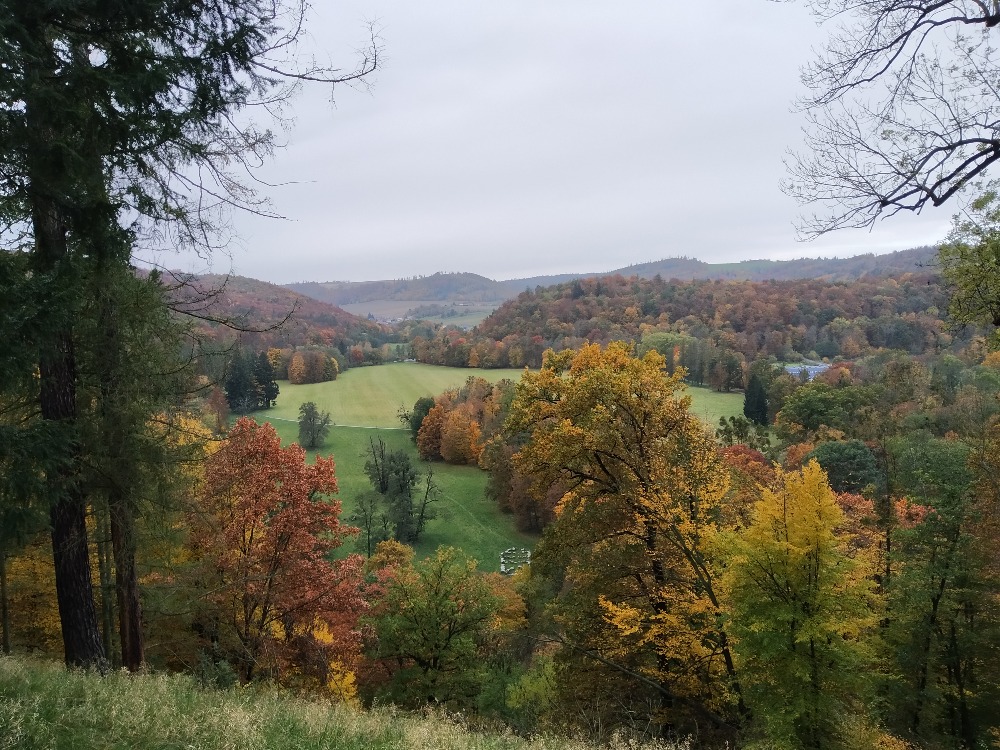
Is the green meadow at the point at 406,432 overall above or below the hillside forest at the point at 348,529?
below

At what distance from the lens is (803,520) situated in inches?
382

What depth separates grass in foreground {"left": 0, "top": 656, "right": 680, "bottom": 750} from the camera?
407cm

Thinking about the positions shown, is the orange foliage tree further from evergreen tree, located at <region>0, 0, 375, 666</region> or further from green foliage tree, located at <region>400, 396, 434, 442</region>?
green foliage tree, located at <region>400, 396, 434, 442</region>

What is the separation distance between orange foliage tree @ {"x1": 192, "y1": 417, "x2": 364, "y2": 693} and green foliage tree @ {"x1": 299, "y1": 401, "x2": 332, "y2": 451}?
4340 cm

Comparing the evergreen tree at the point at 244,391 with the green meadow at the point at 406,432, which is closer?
the green meadow at the point at 406,432

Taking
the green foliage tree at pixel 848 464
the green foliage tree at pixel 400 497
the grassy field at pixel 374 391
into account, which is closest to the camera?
the green foliage tree at pixel 848 464

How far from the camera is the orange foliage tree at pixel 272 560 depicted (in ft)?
42.2

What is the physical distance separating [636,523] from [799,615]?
362 centimetres

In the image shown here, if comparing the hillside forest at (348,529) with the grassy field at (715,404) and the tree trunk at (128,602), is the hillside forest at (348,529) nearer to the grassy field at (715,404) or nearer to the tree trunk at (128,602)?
the tree trunk at (128,602)

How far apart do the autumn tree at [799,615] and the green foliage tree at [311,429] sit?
168ft

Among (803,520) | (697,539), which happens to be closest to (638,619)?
(697,539)

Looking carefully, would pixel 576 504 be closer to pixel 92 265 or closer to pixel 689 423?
pixel 689 423

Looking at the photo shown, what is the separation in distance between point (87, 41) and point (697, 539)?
39.1ft

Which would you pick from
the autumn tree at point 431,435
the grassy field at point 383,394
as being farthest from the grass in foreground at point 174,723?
the autumn tree at point 431,435
